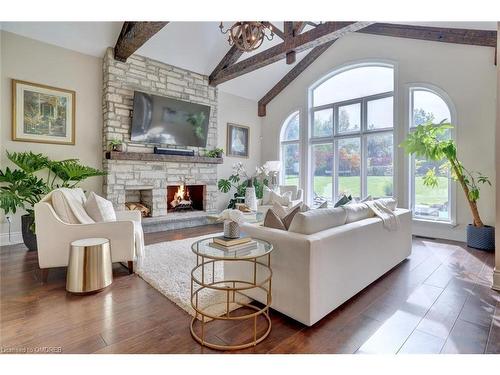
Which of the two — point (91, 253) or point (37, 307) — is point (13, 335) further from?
point (91, 253)

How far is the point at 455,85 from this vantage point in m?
4.44

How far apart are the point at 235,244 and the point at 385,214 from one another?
188 centimetres

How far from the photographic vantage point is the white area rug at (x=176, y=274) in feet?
7.19

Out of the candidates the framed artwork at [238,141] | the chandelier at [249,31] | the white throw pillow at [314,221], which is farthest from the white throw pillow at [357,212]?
the framed artwork at [238,141]

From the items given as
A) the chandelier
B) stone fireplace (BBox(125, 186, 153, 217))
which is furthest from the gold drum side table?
stone fireplace (BBox(125, 186, 153, 217))

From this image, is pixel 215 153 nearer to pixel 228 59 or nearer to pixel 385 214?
pixel 228 59

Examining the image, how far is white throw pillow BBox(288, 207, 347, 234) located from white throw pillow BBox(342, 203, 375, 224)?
221mm

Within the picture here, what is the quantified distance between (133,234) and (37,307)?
969 millimetres

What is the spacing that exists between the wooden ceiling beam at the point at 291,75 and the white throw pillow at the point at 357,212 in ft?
16.2

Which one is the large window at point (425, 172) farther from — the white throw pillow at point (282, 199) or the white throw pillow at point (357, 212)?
the white throw pillow at point (357, 212)

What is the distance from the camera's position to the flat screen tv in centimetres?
493

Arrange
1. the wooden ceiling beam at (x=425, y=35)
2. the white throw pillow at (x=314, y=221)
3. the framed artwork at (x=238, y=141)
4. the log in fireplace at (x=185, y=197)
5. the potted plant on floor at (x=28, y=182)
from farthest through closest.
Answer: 1. the framed artwork at (x=238, y=141)
2. the log in fireplace at (x=185, y=197)
3. the wooden ceiling beam at (x=425, y=35)
4. the potted plant on floor at (x=28, y=182)
5. the white throw pillow at (x=314, y=221)

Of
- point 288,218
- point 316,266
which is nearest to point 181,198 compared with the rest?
point 288,218

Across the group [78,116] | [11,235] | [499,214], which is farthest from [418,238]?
[11,235]
